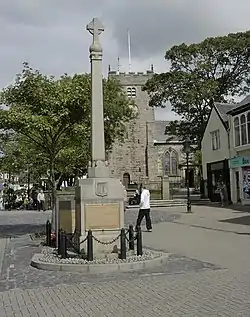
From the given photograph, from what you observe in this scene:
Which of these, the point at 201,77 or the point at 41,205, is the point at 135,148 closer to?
the point at 201,77

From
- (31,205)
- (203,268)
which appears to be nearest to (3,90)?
(203,268)

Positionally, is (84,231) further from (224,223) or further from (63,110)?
(224,223)

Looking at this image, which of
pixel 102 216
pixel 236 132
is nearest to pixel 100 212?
pixel 102 216

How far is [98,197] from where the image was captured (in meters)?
13.4

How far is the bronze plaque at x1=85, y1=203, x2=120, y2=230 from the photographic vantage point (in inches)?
524

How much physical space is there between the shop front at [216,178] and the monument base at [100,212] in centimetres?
2778

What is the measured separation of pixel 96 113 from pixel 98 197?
7.06 ft

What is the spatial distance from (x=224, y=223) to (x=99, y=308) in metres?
16.6

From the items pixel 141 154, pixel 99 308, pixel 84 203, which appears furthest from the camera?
pixel 141 154

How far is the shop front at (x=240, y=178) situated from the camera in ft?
121

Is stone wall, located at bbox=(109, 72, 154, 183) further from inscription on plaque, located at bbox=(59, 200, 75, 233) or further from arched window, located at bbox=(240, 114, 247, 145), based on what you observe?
inscription on plaque, located at bbox=(59, 200, 75, 233)

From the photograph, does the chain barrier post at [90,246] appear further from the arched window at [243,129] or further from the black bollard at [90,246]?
the arched window at [243,129]

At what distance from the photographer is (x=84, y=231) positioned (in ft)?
43.7

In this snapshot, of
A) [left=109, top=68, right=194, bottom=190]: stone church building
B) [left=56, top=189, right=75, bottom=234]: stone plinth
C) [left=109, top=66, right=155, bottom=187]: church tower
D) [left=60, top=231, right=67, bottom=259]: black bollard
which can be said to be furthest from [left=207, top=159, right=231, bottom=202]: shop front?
[left=109, top=66, right=155, bottom=187]: church tower
